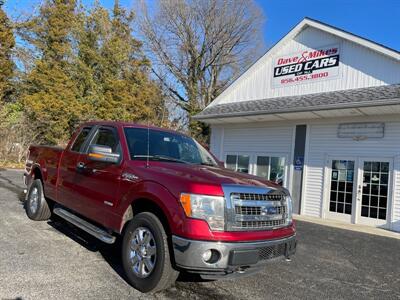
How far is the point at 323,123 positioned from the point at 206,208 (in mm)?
10755

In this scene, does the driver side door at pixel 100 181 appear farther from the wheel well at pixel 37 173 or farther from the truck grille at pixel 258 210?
the wheel well at pixel 37 173

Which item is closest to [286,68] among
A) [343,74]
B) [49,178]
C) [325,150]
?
[343,74]

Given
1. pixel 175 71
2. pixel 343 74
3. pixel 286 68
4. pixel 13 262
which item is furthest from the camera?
pixel 175 71

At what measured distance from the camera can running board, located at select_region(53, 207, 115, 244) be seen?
4.95 metres

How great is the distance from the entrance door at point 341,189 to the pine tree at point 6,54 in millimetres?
22628

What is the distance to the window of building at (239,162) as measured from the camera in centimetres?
1639

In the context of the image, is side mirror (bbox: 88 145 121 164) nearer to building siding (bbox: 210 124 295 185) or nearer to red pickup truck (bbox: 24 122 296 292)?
red pickup truck (bbox: 24 122 296 292)

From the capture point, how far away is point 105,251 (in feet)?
19.0

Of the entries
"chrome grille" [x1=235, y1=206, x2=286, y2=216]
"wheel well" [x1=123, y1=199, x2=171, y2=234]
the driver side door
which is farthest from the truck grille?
the driver side door

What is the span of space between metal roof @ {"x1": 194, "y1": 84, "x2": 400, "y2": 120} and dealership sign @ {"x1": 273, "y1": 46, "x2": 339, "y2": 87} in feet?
2.56

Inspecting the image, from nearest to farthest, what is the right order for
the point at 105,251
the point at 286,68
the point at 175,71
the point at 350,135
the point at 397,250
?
the point at 105,251 < the point at 397,250 < the point at 350,135 < the point at 286,68 < the point at 175,71

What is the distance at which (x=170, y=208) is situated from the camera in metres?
4.09

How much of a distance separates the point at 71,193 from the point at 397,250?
6.87 meters

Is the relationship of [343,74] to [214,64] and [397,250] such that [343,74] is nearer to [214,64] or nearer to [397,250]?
[397,250]
